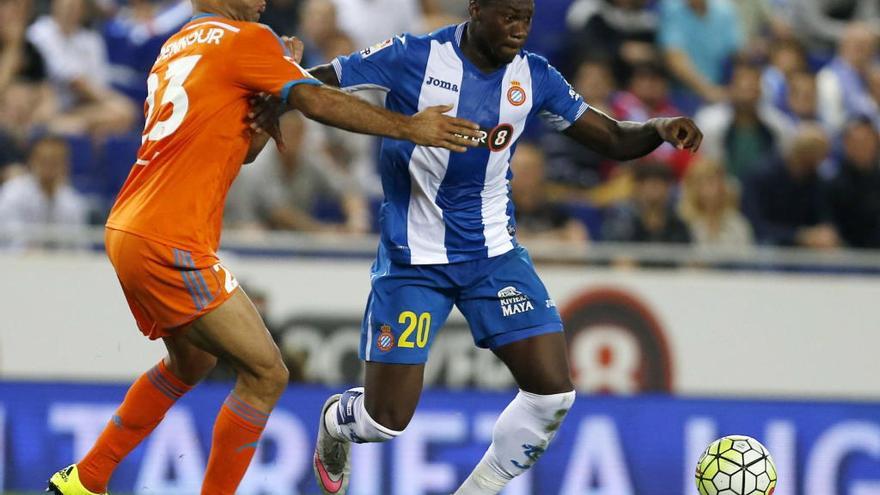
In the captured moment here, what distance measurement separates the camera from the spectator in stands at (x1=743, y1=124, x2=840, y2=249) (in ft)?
40.7

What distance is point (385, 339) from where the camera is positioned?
7156 mm

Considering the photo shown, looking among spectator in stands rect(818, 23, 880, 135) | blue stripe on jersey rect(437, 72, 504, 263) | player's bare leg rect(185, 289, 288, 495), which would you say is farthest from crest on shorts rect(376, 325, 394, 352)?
spectator in stands rect(818, 23, 880, 135)

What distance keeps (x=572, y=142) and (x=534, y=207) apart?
1.52 metres

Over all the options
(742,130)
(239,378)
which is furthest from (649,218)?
(239,378)

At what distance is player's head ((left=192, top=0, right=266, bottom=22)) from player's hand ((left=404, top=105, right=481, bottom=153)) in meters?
0.92

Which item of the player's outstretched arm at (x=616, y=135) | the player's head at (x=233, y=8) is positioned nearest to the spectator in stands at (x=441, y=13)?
the player's outstretched arm at (x=616, y=135)

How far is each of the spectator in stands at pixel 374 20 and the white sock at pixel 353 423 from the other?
19.9ft

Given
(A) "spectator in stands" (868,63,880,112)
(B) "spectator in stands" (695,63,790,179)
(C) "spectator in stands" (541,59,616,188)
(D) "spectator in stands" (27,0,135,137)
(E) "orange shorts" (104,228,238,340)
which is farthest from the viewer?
(A) "spectator in stands" (868,63,880,112)

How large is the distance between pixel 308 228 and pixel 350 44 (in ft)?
6.73

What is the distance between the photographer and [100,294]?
10.5 meters

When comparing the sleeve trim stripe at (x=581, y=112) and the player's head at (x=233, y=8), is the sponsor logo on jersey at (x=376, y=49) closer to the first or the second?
the player's head at (x=233, y=8)

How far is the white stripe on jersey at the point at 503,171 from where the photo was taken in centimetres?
706

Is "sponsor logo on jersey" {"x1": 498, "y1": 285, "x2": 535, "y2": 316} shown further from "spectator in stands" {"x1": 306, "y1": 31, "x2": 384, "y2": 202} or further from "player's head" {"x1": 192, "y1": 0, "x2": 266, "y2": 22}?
"spectator in stands" {"x1": 306, "y1": 31, "x2": 384, "y2": 202}

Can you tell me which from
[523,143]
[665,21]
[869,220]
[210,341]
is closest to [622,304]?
[523,143]
